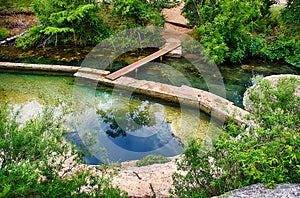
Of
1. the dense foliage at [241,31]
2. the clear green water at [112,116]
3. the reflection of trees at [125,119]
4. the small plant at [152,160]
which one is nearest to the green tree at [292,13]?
the dense foliage at [241,31]

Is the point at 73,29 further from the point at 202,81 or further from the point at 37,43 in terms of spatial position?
the point at 202,81

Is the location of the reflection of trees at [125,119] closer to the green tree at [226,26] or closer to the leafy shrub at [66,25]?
the green tree at [226,26]

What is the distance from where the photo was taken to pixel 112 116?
24.3ft

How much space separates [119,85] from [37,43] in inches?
165

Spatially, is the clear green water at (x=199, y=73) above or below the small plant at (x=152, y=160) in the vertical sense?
above

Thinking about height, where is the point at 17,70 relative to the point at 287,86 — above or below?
below

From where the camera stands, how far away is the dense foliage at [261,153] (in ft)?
11.4

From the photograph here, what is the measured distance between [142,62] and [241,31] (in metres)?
3.27

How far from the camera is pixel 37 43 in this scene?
10.8 metres

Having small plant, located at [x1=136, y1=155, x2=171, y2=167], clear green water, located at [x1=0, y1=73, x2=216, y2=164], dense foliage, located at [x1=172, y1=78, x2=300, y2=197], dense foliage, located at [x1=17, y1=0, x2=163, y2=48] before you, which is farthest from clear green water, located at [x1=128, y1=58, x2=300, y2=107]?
dense foliage, located at [x1=172, y1=78, x2=300, y2=197]

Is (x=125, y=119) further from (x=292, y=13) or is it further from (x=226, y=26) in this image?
(x=292, y=13)

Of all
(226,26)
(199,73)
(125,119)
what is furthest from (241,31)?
(125,119)

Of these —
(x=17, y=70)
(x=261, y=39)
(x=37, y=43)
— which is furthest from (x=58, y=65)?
(x=261, y=39)

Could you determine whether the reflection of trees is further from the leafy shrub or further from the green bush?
the green bush
